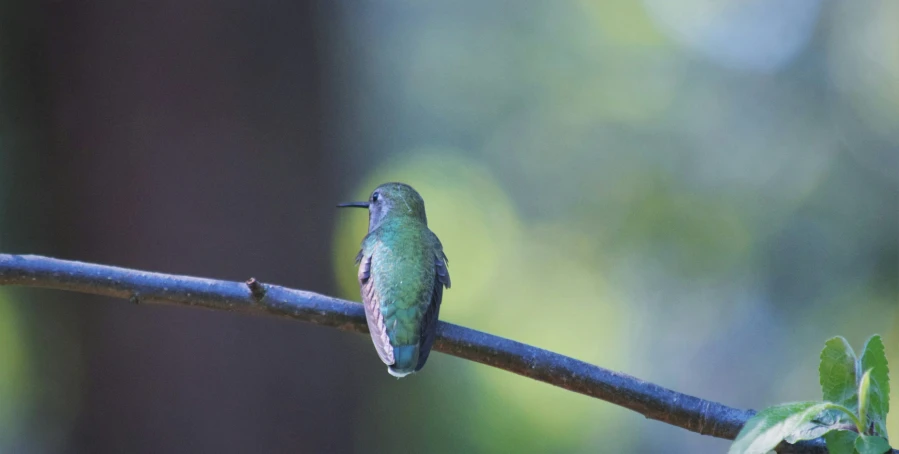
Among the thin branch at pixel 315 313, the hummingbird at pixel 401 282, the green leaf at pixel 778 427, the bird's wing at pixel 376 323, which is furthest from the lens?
the hummingbird at pixel 401 282

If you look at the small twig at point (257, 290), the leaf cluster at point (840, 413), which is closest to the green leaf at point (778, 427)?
the leaf cluster at point (840, 413)

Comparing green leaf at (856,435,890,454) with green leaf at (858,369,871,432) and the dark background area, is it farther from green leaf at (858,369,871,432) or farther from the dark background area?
the dark background area

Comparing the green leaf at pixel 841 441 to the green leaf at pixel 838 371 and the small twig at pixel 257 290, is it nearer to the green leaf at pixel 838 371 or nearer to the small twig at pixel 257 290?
the green leaf at pixel 838 371

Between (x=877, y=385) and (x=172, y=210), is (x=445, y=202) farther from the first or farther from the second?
(x=877, y=385)

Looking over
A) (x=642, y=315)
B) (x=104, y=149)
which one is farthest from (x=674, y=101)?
(x=104, y=149)

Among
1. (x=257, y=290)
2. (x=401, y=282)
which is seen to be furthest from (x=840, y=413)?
(x=401, y=282)

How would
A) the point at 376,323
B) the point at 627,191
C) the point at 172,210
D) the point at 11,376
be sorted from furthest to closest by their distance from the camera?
the point at 627,191, the point at 11,376, the point at 172,210, the point at 376,323

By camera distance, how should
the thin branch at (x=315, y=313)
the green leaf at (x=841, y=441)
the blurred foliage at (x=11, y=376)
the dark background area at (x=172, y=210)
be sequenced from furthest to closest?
the blurred foliage at (x=11, y=376)
the dark background area at (x=172, y=210)
the thin branch at (x=315, y=313)
the green leaf at (x=841, y=441)
